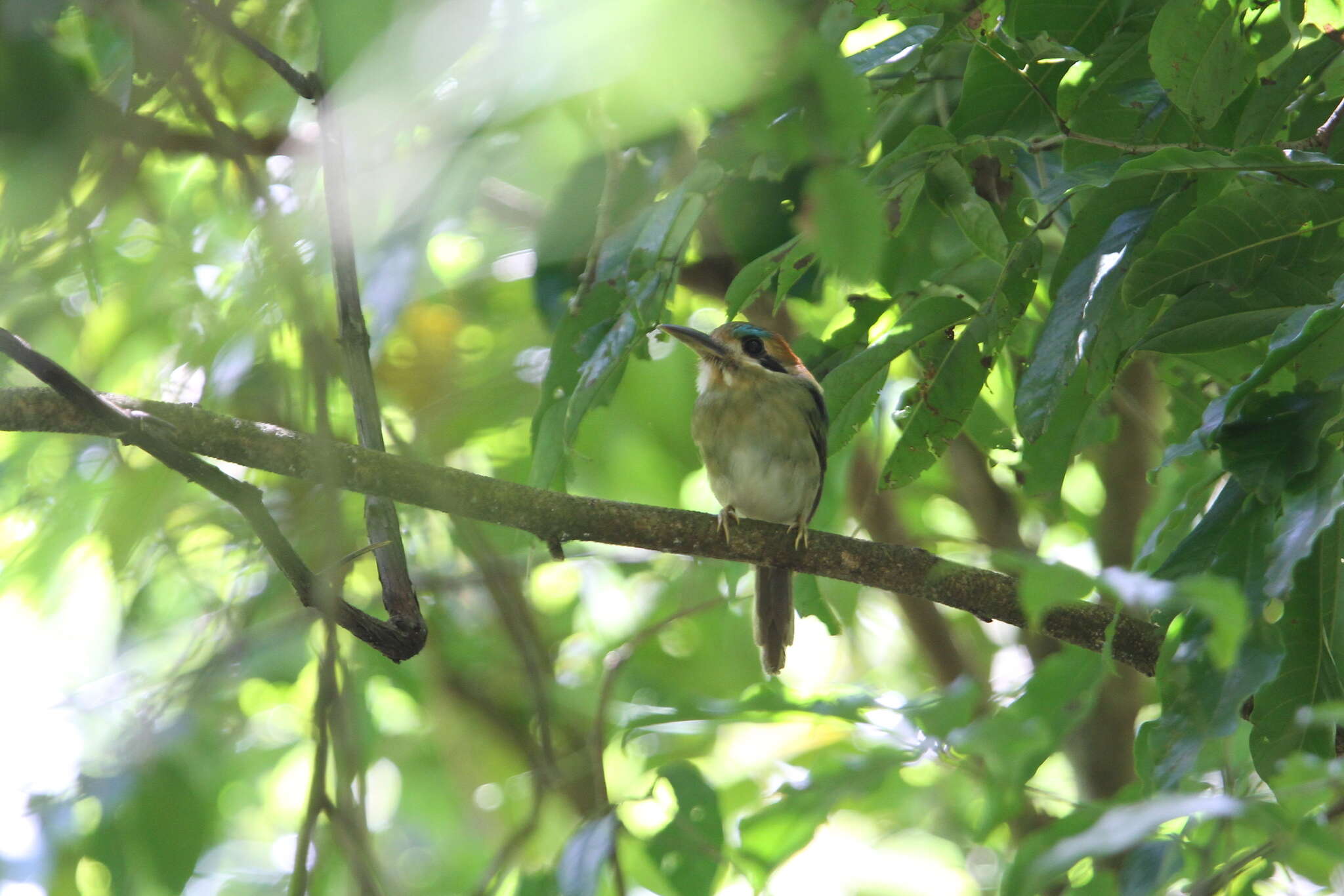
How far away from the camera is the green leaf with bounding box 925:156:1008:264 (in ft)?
6.72

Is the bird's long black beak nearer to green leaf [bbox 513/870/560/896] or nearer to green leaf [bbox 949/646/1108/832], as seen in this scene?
Result: green leaf [bbox 513/870/560/896]

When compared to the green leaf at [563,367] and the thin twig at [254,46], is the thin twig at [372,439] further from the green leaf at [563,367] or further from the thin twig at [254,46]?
the green leaf at [563,367]

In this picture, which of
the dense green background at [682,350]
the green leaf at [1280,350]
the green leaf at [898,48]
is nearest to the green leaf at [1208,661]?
the dense green background at [682,350]

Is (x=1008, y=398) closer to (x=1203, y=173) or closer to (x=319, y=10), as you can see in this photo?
(x=1203, y=173)

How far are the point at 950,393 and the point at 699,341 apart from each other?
4.49 feet

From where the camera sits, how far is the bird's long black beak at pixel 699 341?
11.0 ft

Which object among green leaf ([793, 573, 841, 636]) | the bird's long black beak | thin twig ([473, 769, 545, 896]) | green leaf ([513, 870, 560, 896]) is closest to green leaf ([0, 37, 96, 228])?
thin twig ([473, 769, 545, 896])

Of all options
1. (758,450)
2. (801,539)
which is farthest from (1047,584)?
(758,450)

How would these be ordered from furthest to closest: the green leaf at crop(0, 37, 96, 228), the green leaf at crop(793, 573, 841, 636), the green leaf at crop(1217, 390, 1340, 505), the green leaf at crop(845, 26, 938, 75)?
the green leaf at crop(793, 573, 841, 636) < the green leaf at crop(845, 26, 938, 75) < the green leaf at crop(1217, 390, 1340, 505) < the green leaf at crop(0, 37, 96, 228)

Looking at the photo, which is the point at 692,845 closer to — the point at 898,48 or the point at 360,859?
the point at 360,859

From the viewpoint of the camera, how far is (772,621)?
3.85 metres

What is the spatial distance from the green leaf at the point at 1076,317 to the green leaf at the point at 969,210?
211mm

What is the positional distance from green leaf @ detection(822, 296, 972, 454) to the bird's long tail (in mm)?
1551

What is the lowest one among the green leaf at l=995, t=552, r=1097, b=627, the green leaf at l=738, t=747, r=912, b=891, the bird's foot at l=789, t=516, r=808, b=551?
the bird's foot at l=789, t=516, r=808, b=551
